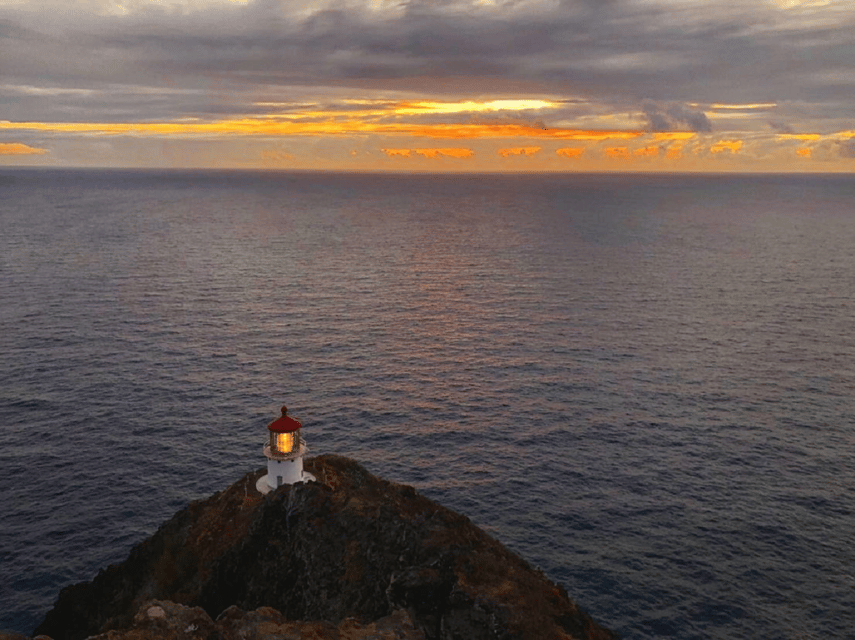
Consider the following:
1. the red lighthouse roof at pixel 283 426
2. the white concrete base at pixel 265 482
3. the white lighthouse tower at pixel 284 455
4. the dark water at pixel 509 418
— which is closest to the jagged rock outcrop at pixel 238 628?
the white concrete base at pixel 265 482

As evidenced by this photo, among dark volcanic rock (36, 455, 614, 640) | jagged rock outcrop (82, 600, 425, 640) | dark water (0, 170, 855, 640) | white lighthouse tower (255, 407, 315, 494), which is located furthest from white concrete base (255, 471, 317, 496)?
dark water (0, 170, 855, 640)

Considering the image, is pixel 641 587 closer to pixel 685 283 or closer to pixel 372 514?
pixel 372 514

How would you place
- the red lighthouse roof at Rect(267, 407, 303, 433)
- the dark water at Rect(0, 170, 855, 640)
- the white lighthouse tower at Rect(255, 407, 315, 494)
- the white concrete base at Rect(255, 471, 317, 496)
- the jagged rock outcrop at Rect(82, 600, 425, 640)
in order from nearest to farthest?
the jagged rock outcrop at Rect(82, 600, 425, 640), the red lighthouse roof at Rect(267, 407, 303, 433), the white lighthouse tower at Rect(255, 407, 315, 494), the white concrete base at Rect(255, 471, 317, 496), the dark water at Rect(0, 170, 855, 640)

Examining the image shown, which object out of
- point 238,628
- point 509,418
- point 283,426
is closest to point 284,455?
point 283,426

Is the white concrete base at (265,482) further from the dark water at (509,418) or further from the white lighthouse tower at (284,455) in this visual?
the dark water at (509,418)

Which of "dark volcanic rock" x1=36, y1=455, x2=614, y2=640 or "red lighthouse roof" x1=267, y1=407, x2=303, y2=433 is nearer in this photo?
"dark volcanic rock" x1=36, y1=455, x2=614, y2=640

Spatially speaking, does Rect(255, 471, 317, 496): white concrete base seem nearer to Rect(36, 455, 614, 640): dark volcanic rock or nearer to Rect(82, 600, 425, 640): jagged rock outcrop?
Rect(36, 455, 614, 640): dark volcanic rock

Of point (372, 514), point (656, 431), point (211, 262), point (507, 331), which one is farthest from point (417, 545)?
point (211, 262)
